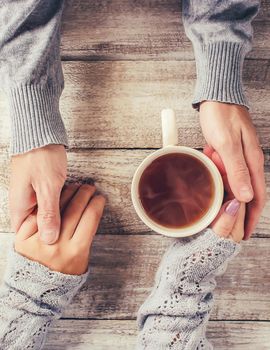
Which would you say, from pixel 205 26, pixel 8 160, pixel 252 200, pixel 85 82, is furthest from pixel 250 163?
pixel 8 160

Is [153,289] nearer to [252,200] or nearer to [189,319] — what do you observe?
[189,319]

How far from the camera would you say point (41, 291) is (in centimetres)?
89

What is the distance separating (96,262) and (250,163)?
349 millimetres

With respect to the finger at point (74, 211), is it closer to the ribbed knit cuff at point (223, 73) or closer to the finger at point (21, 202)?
the finger at point (21, 202)

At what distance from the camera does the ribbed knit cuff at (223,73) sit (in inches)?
34.4

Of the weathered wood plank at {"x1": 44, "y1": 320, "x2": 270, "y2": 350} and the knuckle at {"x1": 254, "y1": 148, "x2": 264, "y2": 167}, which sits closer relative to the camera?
the knuckle at {"x1": 254, "y1": 148, "x2": 264, "y2": 167}

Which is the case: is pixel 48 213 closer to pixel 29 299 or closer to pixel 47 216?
pixel 47 216

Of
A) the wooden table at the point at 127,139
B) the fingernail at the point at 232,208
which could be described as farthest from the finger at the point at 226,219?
the wooden table at the point at 127,139

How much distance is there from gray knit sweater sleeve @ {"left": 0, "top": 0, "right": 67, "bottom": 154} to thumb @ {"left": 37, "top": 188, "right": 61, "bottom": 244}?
8 cm

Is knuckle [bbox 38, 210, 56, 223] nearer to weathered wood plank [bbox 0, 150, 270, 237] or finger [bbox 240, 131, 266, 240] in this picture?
weathered wood plank [bbox 0, 150, 270, 237]

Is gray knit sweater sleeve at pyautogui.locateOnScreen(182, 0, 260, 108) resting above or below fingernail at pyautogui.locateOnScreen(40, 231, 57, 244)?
above

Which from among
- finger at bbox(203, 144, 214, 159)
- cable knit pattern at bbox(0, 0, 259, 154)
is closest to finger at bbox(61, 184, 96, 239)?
cable knit pattern at bbox(0, 0, 259, 154)

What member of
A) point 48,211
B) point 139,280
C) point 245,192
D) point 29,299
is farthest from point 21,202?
point 245,192

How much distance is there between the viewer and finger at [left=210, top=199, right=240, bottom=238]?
0.87 meters
